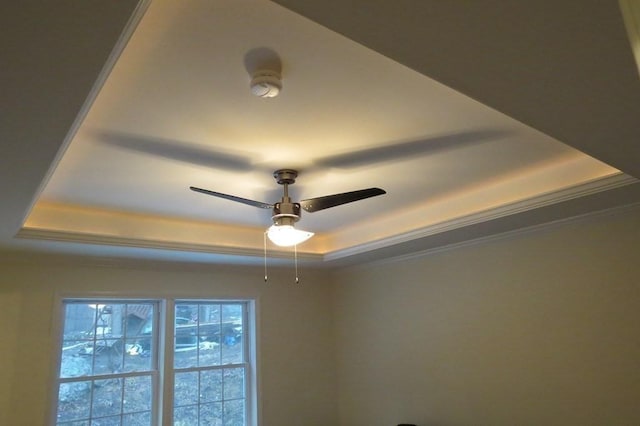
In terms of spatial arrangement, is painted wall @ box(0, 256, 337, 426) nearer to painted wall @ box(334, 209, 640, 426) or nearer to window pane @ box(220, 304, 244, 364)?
window pane @ box(220, 304, 244, 364)

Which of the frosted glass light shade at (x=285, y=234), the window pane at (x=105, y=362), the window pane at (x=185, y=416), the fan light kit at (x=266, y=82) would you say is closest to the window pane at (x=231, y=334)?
the window pane at (x=185, y=416)

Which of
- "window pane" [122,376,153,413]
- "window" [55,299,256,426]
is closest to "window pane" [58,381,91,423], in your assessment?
"window" [55,299,256,426]

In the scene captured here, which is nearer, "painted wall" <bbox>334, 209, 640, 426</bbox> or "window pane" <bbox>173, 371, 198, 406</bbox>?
"painted wall" <bbox>334, 209, 640, 426</bbox>

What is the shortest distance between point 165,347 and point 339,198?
2.55m

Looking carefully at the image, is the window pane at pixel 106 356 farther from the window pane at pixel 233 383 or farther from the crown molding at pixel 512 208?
the crown molding at pixel 512 208

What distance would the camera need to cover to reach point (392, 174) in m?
3.00

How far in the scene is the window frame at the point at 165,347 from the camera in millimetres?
3646

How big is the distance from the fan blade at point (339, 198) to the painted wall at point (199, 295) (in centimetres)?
214

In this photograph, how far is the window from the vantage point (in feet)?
12.5

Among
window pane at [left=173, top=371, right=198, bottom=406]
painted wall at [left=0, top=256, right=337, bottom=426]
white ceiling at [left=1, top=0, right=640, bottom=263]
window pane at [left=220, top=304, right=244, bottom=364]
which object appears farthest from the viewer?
window pane at [left=220, top=304, right=244, bottom=364]

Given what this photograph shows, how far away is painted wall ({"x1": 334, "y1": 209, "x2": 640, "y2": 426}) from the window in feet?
4.09

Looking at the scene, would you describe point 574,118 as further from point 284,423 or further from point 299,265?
point 284,423

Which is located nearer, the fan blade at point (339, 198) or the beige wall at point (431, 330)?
the fan blade at point (339, 198)

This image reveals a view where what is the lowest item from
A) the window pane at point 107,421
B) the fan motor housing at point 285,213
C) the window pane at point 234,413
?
the window pane at point 234,413
